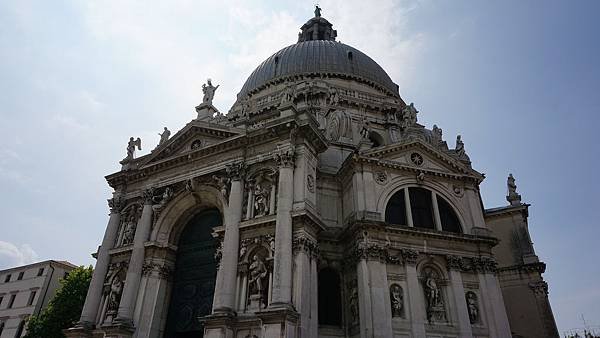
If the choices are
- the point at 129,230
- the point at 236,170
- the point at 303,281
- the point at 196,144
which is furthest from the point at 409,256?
the point at 129,230

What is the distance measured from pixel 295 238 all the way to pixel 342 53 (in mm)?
21032

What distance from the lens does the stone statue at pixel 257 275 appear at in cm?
1577

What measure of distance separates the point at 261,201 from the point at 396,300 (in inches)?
273

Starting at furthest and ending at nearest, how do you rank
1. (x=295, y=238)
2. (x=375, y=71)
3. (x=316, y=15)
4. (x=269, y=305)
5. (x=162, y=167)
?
(x=316, y=15), (x=375, y=71), (x=162, y=167), (x=295, y=238), (x=269, y=305)

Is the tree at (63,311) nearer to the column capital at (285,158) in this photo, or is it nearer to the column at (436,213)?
the column capital at (285,158)

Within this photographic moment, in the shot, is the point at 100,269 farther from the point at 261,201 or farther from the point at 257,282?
the point at 257,282

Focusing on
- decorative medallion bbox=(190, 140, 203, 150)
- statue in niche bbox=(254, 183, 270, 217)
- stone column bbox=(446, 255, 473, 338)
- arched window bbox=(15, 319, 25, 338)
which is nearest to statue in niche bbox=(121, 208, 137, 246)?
decorative medallion bbox=(190, 140, 203, 150)

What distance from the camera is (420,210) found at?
20.6m

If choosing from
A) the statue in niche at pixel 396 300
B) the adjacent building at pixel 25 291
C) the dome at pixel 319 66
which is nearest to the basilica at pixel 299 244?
the statue in niche at pixel 396 300

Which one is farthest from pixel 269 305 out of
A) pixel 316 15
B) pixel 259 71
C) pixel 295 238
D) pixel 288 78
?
pixel 316 15

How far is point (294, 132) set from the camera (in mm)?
18188

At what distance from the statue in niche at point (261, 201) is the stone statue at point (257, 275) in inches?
79.3

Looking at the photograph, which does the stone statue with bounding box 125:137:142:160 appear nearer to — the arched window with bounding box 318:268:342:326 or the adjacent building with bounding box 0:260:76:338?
the arched window with bounding box 318:268:342:326

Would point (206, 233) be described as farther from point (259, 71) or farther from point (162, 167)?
point (259, 71)
